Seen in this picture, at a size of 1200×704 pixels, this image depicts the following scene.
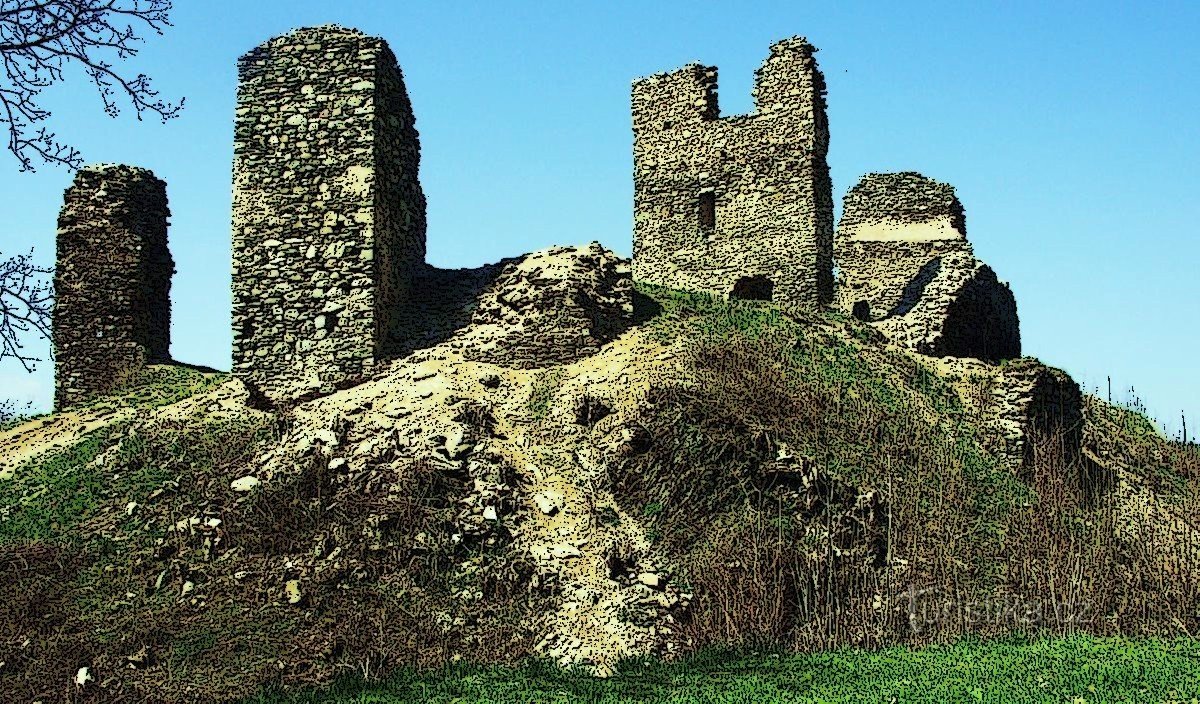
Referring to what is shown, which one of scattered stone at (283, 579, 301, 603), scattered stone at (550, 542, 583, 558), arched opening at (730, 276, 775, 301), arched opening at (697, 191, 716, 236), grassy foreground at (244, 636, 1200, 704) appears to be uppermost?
arched opening at (697, 191, 716, 236)

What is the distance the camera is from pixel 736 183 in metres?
23.3

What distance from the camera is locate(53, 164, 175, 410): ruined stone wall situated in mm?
18844

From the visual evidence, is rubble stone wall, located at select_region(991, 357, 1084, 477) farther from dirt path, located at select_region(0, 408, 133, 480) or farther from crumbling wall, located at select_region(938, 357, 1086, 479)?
dirt path, located at select_region(0, 408, 133, 480)

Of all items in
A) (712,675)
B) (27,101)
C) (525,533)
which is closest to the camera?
(27,101)

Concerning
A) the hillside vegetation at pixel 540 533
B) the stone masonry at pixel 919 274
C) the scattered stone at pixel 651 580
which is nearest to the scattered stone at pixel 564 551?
the hillside vegetation at pixel 540 533

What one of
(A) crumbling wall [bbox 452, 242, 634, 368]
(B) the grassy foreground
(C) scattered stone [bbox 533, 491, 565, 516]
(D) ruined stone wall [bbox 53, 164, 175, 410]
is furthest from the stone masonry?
(D) ruined stone wall [bbox 53, 164, 175, 410]

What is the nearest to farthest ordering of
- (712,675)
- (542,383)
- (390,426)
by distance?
(712,675), (390,426), (542,383)

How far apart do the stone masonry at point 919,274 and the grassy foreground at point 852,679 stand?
896cm

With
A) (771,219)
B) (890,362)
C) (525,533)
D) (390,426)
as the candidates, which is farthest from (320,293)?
(771,219)

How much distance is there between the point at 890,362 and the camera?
18.3m

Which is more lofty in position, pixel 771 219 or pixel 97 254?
pixel 771 219

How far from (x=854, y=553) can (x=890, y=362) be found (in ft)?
19.1

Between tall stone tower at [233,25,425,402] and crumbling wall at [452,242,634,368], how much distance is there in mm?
1317

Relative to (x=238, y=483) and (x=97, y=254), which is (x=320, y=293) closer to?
(x=238, y=483)
